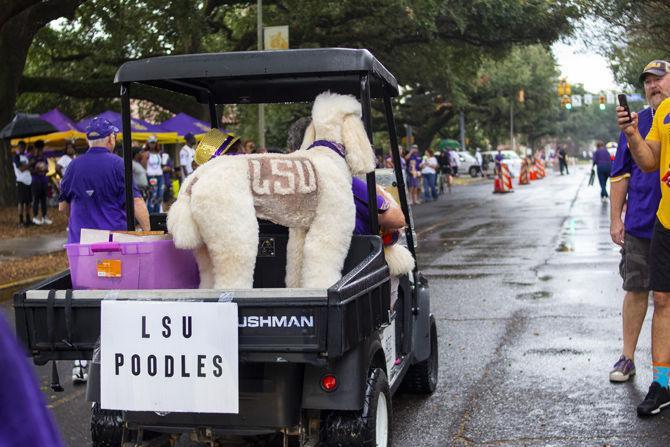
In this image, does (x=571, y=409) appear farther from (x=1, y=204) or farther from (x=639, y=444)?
(x=1, y=204)

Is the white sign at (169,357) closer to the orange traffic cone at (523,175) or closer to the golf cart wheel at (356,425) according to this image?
the golf cart wheel at (356,425)

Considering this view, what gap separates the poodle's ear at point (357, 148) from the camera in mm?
4277

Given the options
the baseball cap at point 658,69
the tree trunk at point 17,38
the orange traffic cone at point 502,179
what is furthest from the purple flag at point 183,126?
the baseball cap at point 658,69

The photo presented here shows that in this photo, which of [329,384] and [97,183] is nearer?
[329,384]

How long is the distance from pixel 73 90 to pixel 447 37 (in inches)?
418

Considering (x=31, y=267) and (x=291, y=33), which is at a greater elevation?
(x=291, y=33)

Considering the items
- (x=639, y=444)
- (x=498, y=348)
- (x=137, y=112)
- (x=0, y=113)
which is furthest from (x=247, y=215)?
(x=137, y=112)

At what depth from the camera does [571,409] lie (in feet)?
18.3

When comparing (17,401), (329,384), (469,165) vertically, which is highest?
(17,401)

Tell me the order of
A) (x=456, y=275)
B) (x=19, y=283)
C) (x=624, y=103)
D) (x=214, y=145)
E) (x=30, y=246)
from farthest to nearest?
(x=30, y=246), (x=456, y=275), (x=19, y=283), (x=624, y=103), (x=214, y=145)

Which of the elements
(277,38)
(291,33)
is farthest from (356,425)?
(291,33)

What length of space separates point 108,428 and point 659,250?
3331 millimetres

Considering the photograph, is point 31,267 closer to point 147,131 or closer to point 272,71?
point 272,71

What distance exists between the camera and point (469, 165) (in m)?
58.2
